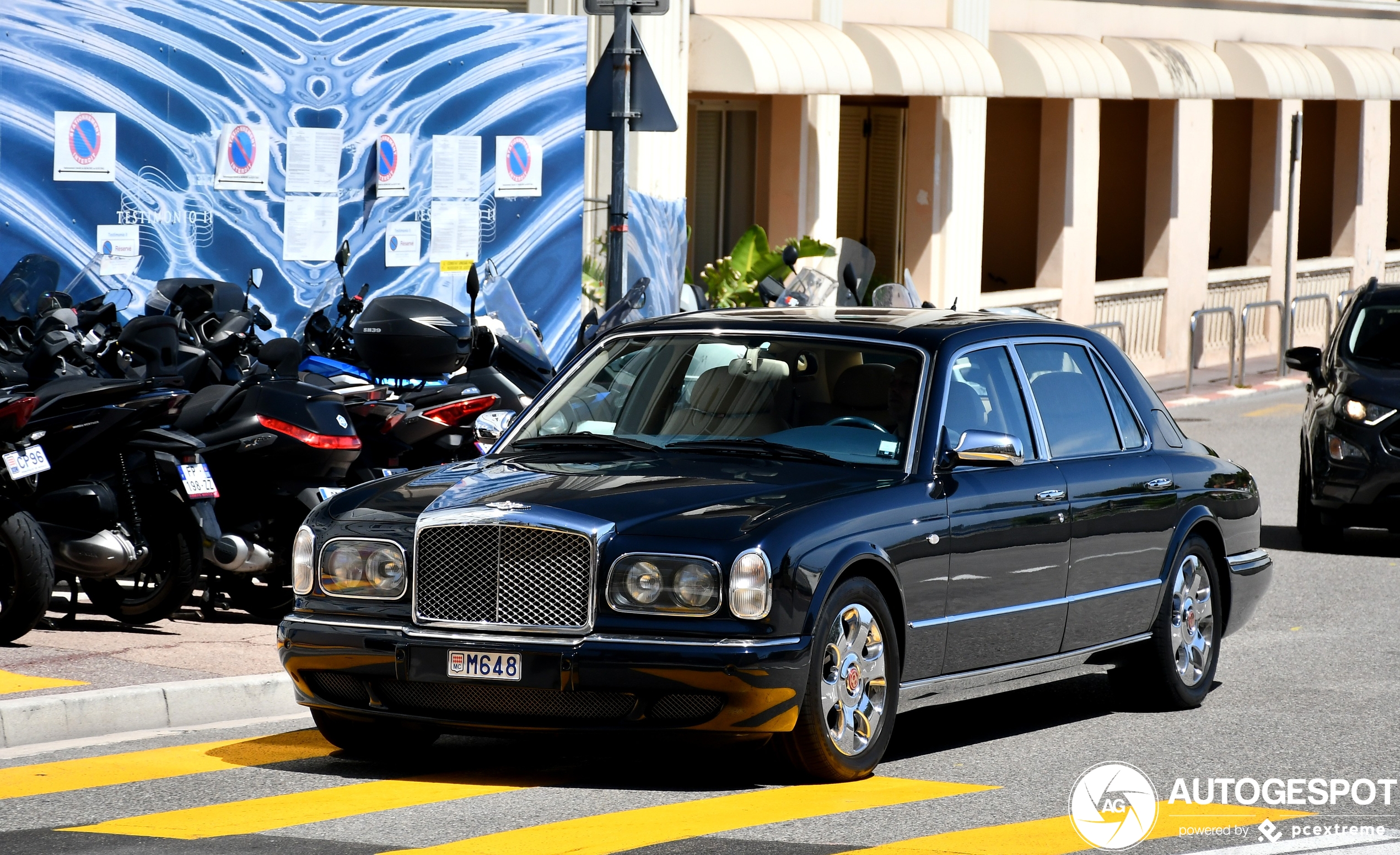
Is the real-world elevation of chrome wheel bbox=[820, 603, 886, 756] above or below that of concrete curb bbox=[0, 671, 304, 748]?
above

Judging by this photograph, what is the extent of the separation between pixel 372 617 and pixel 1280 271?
2595cm

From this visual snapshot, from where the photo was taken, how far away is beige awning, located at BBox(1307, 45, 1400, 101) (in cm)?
3117

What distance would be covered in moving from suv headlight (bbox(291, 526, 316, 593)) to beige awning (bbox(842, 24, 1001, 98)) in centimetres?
1466

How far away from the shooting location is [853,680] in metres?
7.38

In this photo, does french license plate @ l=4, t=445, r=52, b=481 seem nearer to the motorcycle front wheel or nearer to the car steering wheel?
the motorcycle front wheel

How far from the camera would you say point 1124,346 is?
2739 centimetres

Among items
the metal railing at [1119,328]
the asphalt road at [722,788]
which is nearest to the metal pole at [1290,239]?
the metal railing at [1119,328]

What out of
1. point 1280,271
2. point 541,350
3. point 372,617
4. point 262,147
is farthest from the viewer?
point 1280,271

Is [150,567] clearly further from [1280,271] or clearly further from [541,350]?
[1280,271]

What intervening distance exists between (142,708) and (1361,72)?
88.0 ft

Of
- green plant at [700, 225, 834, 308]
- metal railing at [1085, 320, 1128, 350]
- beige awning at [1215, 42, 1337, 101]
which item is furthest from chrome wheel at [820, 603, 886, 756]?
beige awning at [1215, 42, 1337, 101]

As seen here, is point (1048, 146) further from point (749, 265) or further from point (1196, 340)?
point (749, 265)

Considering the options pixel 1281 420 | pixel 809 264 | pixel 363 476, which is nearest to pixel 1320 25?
pixel 1281 420

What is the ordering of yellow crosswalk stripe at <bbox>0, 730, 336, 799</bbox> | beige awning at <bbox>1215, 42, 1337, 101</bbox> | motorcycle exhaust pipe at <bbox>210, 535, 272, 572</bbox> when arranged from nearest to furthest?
yellow crosswalk stripe at <bbox>0, 730, 336, 799</bbox>, motorcycle exhaust pipe at <bbox>210, 535, 272, 572</bbox>, beige awning at <bbox>1215, 42, 1337, 101</bbox>
